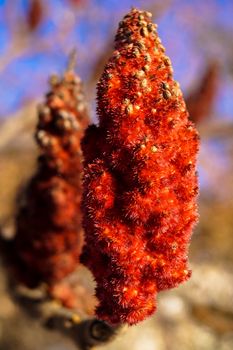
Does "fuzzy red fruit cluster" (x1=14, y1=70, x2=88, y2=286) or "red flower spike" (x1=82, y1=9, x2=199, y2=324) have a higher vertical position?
"fuzzy red fruit cluster" (x1=14, y1=70, x2=88, y2=286)

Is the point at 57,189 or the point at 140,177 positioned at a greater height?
the point at 57,189

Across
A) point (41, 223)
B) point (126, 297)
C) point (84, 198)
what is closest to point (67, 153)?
point (41, 223)

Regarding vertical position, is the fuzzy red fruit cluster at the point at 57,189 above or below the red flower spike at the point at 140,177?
above

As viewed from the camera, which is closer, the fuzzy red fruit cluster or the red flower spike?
the red flower spike

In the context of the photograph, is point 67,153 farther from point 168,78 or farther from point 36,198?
point 168,78

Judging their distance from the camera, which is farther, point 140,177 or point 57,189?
point 57,189
